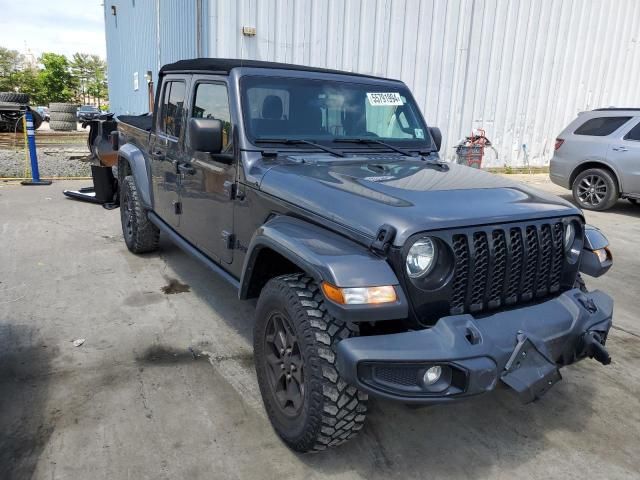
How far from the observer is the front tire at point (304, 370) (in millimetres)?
2166

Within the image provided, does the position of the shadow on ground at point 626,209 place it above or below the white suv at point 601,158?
below

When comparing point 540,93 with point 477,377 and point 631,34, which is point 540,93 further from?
point 477,377

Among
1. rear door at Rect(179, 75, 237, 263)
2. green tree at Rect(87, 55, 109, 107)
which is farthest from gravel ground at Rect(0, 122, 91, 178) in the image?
green tree at Rect(87, 55, 109, 107)

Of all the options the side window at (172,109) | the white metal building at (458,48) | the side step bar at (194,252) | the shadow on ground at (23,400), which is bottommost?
the shadow on ground at (23,400)

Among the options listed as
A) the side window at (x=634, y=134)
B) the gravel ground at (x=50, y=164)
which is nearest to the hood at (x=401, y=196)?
the side window at (x=634, y=134)

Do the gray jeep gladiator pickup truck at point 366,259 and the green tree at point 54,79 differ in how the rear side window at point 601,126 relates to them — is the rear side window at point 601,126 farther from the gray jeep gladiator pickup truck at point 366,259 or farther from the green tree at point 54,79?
the green tree at point 54,79

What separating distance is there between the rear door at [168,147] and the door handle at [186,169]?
0.12 meters

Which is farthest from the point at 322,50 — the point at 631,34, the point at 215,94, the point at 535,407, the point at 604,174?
the point at 631,34

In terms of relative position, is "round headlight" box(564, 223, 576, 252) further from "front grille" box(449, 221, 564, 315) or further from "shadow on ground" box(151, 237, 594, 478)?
"shadow on ground" box(151, 237, 594, 478)

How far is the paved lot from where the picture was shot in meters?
2.44

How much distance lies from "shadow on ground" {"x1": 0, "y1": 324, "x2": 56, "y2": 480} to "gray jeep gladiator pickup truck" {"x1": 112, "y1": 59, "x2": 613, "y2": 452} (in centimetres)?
115

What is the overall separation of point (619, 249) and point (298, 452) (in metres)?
5.61

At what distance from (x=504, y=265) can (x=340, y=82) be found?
→ 6.32 ft

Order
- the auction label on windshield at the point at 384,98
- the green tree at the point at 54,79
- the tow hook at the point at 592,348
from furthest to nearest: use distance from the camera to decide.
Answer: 1. the green tree at the point at 54,79
2. the auction label on windshield at the point at 384,98
3. the tow hook at the point at 592,348
